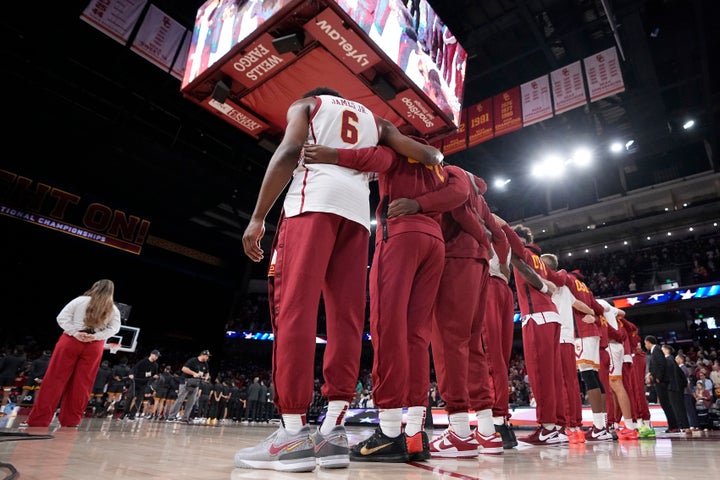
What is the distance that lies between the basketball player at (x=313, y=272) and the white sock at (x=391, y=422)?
172mm

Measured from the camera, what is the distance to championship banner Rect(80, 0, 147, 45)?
6770mm

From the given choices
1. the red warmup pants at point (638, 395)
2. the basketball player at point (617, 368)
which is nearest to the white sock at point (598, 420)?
the basketball player at point (617, 368)

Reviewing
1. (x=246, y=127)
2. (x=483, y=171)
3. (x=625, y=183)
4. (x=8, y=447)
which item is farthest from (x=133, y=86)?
(x=625, y=183)

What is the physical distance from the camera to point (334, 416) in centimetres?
168

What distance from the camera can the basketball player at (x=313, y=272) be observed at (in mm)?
1480

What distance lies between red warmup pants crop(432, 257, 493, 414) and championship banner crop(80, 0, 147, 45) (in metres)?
7.36

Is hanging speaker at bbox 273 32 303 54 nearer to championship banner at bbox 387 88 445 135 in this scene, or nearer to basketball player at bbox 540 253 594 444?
championship banner at bbox 387 88 445 135

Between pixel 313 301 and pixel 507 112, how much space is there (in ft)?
25.7

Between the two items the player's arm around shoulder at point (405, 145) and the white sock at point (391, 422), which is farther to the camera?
the player's arm around shoulder at point (405, 145)

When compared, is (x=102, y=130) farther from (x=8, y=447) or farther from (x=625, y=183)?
(x=625, y=183)

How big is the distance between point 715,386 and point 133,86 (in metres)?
14.9

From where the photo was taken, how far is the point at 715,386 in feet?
29.4

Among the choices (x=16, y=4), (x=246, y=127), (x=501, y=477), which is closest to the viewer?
(x=501, y=477)

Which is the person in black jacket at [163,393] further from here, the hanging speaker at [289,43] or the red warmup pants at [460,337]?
the red warmup pants at [460,337]
